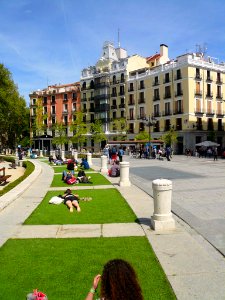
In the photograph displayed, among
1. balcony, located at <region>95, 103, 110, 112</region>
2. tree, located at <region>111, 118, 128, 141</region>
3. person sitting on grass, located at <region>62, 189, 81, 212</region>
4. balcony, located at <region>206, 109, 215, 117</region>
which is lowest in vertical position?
person sitting on grass, located at <region>62, 189, 81, 212</region>

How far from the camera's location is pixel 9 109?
58.0 m

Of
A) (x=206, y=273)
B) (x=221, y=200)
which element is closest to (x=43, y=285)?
(x=206, y=273)

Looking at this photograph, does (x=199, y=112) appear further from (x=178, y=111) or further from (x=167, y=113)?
(x=167, y=113)

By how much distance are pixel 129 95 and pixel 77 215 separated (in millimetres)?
58016

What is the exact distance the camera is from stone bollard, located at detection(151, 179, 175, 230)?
Result: 299 inches

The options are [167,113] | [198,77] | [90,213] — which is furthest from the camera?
[167,113]

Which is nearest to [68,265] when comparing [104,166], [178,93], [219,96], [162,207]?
[162,207]

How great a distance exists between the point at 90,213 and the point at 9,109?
52068 mm

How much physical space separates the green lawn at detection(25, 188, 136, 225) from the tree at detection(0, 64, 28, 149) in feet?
135

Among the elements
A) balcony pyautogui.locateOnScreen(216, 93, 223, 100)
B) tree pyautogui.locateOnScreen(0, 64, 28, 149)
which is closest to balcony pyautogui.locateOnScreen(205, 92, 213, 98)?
balcony pyautogui.locateOnScreen(216, 93, 223, 100)

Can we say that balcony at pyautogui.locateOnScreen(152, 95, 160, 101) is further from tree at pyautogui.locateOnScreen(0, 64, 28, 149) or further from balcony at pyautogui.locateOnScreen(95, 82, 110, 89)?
tree at pyautogui.locateOnScreen(0, 64, 28, 149)

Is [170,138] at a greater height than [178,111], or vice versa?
[178,111]

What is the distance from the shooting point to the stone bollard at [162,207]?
Answer: 24.9 feet

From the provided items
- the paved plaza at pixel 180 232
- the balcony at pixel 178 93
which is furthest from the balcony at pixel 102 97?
the paved plaza at pixel 180 232
